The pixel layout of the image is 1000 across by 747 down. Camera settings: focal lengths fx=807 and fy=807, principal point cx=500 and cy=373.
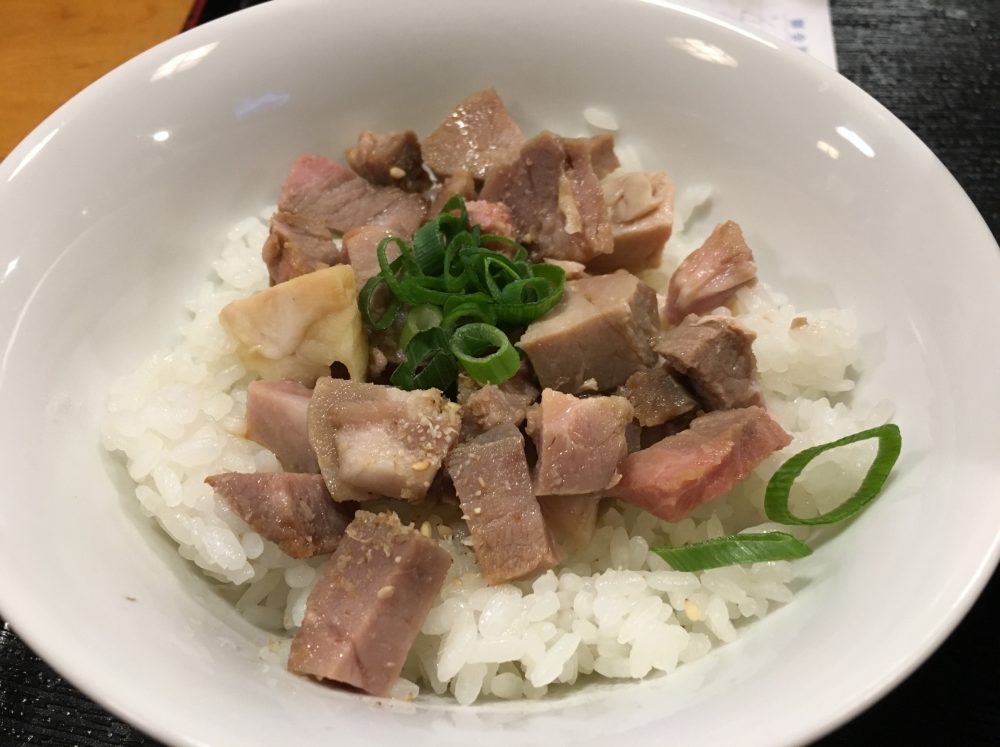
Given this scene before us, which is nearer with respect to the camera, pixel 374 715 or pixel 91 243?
pixel 374 715

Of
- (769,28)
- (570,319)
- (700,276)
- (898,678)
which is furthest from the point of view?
(769,28)

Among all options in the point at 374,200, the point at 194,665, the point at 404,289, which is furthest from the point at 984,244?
the point at 194,665

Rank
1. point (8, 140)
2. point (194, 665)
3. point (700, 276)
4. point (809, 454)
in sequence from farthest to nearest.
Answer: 1. point (8, 140)
2. point (700, 276)
3. point (809, 454)
4. point (194, 665)

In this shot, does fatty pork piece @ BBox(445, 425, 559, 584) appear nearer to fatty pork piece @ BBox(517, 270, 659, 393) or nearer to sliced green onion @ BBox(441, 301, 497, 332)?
fatty pork piece @ BBox(517, 270, 659, 393)

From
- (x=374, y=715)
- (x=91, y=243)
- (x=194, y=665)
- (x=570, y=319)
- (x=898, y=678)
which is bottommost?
(x=374, y=715)

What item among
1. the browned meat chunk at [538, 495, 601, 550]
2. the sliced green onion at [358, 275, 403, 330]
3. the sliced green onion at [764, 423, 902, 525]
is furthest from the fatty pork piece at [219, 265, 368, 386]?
the sliced green onion at [764, 423, 902, 525]

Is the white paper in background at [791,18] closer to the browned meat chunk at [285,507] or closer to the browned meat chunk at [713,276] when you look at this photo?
the browned meat chunk at [713,276]

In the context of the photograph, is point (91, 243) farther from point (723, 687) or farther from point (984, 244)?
point (984, 244)

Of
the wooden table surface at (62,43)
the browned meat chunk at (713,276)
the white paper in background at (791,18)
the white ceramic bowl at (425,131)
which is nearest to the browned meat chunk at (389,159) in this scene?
the white ceramic bowl at (425,131)

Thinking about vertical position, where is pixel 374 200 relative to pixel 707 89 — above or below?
below
